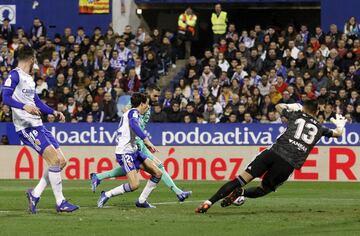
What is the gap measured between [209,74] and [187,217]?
1842cm

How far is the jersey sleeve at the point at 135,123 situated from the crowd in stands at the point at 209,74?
14.1m

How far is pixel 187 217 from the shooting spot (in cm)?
1476

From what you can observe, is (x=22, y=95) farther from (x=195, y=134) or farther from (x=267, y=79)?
(x=267, y=79)

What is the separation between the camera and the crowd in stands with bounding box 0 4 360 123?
1231 inches

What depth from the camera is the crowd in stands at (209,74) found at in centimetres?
3127

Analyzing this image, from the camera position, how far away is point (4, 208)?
1677 cm

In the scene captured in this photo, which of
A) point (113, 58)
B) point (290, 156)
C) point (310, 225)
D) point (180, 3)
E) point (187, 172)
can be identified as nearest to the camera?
point (310, 225)

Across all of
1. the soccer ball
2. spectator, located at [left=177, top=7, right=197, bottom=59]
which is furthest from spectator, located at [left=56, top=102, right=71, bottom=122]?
the soccer ball

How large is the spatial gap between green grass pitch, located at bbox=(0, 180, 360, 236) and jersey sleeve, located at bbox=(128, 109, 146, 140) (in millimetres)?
1226

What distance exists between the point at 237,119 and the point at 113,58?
5816 mm

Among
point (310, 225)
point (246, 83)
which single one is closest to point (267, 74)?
point (246, 83)

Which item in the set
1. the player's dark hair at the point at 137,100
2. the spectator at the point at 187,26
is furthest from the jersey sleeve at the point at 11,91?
the spectator at the point at 187,26

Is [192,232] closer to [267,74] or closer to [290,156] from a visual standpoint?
[290,156]

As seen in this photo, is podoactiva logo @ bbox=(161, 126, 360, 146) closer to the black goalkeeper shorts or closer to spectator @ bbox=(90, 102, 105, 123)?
spectator @ bbox=(90, 102, 105, 123)
